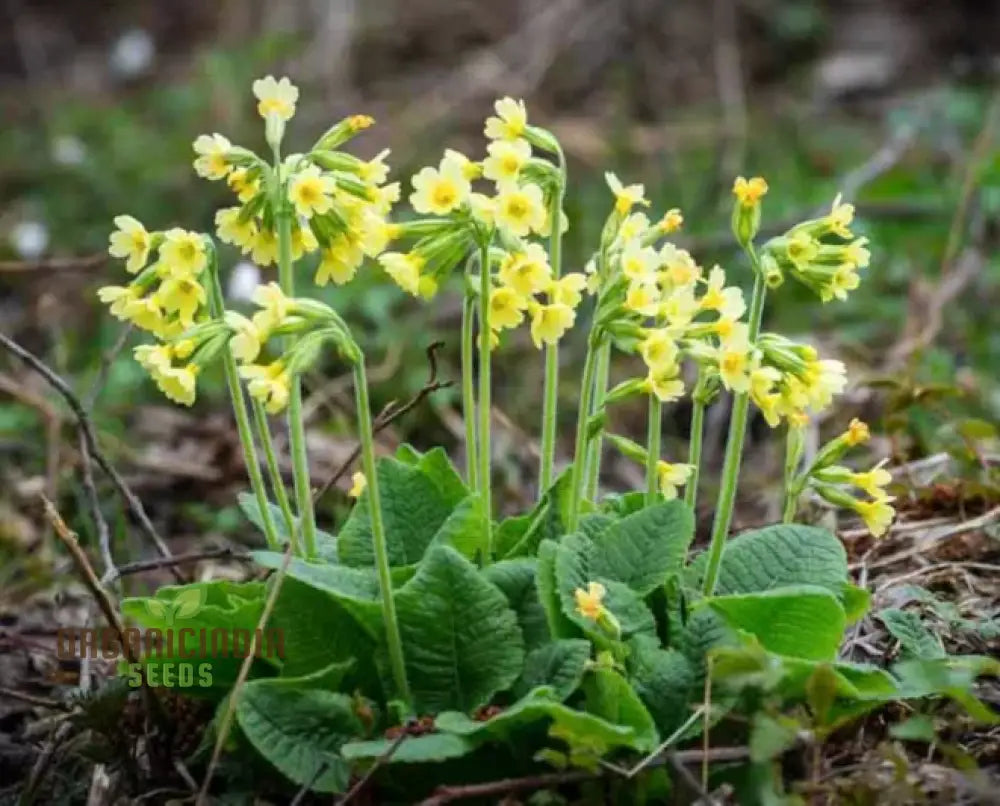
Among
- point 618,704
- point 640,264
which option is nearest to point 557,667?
point 618,704

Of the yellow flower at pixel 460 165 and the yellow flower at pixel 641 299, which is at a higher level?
the yellow flower at pixel 460 165

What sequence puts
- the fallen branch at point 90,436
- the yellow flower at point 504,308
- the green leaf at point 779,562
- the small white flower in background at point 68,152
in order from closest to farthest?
the yellow flower at point 504,308 → the green leaf at point 779,562 → the fallen branch at point 90,436 → the small white flower in background at point 68,152

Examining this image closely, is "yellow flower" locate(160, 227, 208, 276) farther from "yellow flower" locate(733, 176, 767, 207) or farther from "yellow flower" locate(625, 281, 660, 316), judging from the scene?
"yellow flower" locate(733, 176, 767, 207)

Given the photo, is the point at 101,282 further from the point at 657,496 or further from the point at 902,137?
the point at 657,496

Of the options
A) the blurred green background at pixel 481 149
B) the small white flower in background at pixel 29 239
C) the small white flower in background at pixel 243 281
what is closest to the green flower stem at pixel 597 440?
the blurred green background at pixel 481 149

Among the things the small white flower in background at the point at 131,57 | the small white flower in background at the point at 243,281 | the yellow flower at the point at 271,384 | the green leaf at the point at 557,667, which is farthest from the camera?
the small white flower in background at the point at 131,57

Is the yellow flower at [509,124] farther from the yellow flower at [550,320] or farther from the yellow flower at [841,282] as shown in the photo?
the yellow flower at [841,282]
